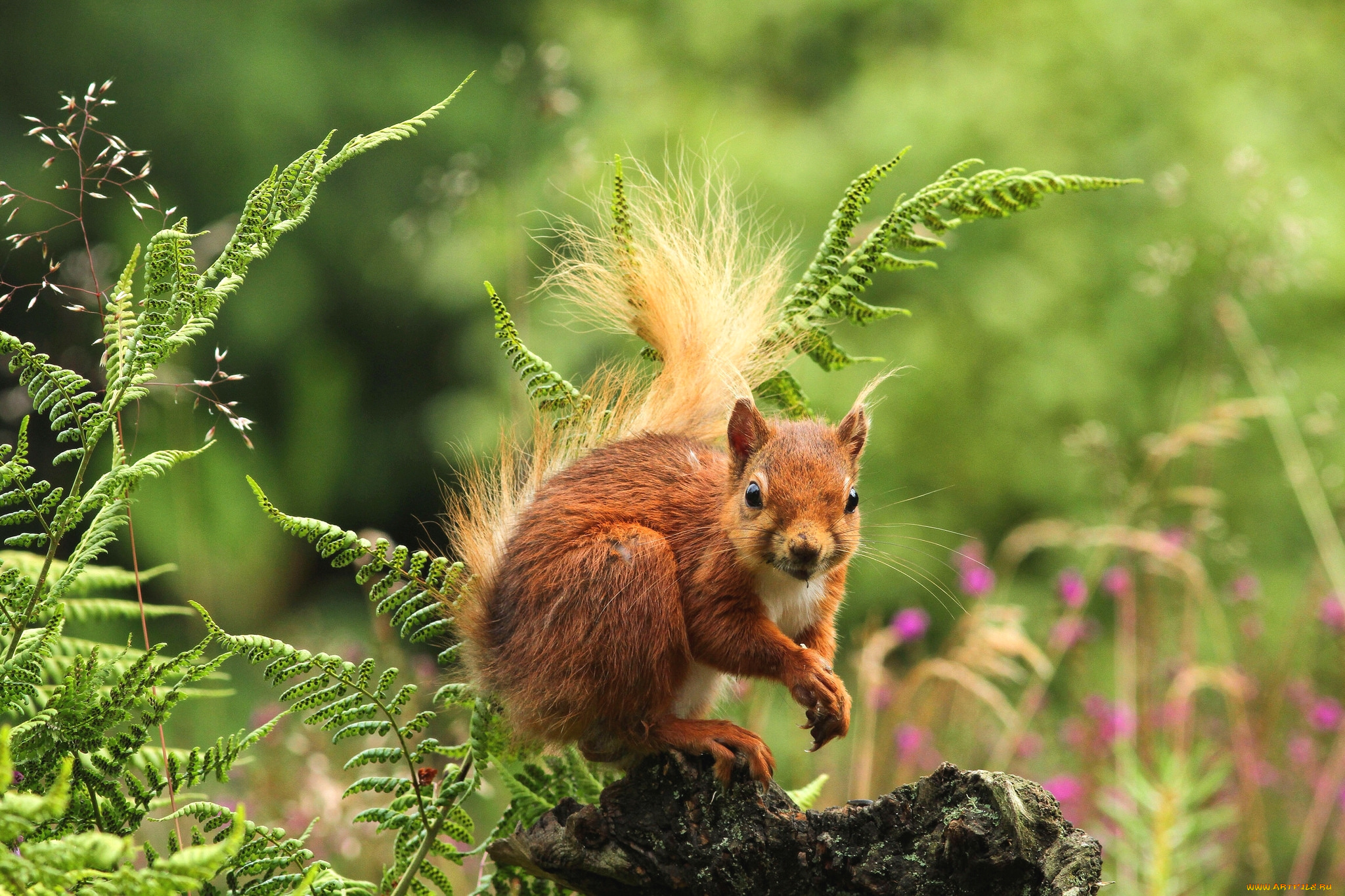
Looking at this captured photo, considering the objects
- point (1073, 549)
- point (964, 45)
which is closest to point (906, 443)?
point (1073, 549)

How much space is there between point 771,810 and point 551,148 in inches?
195

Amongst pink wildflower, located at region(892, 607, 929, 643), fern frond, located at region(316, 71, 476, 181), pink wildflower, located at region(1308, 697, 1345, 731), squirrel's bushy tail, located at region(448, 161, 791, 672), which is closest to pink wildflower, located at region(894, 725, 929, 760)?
pink wildflower, located at region(892, 607, 929, 643)

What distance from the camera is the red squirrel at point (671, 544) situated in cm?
186

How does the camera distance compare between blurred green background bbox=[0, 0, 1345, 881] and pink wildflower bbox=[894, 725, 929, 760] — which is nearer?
pink wildflower bbox=[894, 725, 929, 760]

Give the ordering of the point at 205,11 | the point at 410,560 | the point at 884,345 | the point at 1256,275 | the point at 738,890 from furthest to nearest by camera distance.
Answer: the point at 205,11 < the point at 884,345 < the point at 1256,275 < the point at 410,560 < the point at 738,890

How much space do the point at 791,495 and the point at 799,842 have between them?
546mm

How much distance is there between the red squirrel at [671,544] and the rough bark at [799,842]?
0.08 meters

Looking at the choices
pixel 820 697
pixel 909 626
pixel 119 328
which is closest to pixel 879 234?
pixel 820 697

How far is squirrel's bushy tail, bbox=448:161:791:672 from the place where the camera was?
2178 mm

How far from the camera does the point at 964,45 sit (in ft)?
21.5

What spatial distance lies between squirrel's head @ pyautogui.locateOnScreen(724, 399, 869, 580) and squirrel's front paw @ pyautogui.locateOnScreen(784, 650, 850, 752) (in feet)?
0.50

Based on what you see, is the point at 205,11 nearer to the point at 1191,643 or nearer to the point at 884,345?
the point at 884,345

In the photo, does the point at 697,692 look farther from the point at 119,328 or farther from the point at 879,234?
the point at 119,328

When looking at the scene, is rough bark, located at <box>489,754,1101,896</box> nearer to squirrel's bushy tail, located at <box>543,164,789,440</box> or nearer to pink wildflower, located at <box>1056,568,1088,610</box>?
squirrel's bushy tail, located at <box>543,164,789,440</box>
